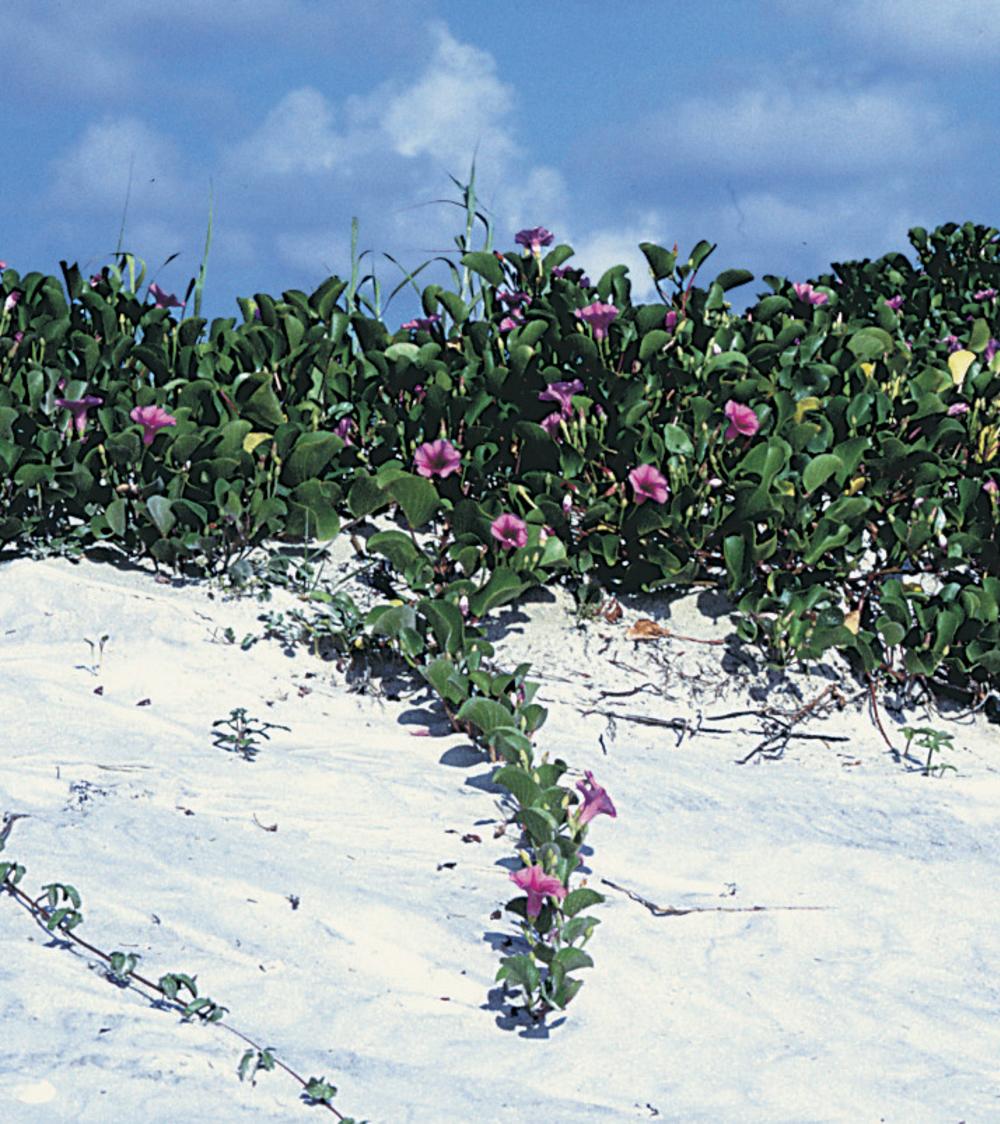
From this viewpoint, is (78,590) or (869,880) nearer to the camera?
(869,880)

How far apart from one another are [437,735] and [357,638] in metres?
0.47

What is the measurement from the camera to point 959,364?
5.41 metres

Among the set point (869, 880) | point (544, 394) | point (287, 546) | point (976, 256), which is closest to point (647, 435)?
point (544, 394)

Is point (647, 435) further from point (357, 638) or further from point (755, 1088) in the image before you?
point (755, 1088)

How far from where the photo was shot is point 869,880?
10.7ft

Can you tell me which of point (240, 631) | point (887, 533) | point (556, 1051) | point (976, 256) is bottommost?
point (556, 1051)

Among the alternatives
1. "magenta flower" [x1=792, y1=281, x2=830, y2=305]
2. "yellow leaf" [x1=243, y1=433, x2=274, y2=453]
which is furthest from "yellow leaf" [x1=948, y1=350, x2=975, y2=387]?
"yellow leaf" [x1=243, y1=433, x2=274, y2=453]

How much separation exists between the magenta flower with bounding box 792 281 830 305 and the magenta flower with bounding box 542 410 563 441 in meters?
1.75

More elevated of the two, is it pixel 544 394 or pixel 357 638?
pixel 544 394

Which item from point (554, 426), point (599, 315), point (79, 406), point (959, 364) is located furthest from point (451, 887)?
point (959, 364)

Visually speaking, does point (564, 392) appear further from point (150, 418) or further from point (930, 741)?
point (930, 741)

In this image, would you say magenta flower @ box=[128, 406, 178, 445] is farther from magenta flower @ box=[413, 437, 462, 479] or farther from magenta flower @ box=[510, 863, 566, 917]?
magenta flower @ box=[510, 863, 566, 917]

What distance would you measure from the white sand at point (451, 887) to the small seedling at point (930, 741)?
0.05 metres

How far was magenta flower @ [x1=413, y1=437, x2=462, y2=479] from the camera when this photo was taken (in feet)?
14.6
